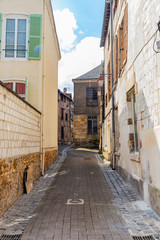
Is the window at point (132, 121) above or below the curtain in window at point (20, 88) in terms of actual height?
below

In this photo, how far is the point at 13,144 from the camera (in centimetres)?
579

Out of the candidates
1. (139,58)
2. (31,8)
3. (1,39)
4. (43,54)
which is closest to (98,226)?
(139,58)

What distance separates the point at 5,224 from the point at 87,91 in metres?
21.0

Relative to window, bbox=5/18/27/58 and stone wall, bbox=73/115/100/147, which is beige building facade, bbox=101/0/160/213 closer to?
window, bbox=5/18/27/58

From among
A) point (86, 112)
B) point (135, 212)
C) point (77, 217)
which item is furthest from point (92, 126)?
point (77, 217)

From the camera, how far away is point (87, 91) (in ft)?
80.8

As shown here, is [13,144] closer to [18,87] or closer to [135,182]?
[135,182]

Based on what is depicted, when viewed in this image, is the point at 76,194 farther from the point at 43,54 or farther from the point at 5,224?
the point at 43,54

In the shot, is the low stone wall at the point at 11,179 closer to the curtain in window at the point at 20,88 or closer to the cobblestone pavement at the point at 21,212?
the cobblestone pavement at the point at 21,212

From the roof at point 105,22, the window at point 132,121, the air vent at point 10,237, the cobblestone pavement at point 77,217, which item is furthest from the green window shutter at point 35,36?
the air vent at point 10,237

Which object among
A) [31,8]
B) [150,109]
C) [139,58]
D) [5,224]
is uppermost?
[31,8]

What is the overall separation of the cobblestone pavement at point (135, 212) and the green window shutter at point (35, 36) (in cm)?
624

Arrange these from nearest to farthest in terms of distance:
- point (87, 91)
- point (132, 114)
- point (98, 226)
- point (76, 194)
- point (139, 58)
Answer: point (98, 226), point (139, 58), point (76, 194), point (132, 114), point (87, 91)

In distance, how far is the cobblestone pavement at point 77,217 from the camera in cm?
379
